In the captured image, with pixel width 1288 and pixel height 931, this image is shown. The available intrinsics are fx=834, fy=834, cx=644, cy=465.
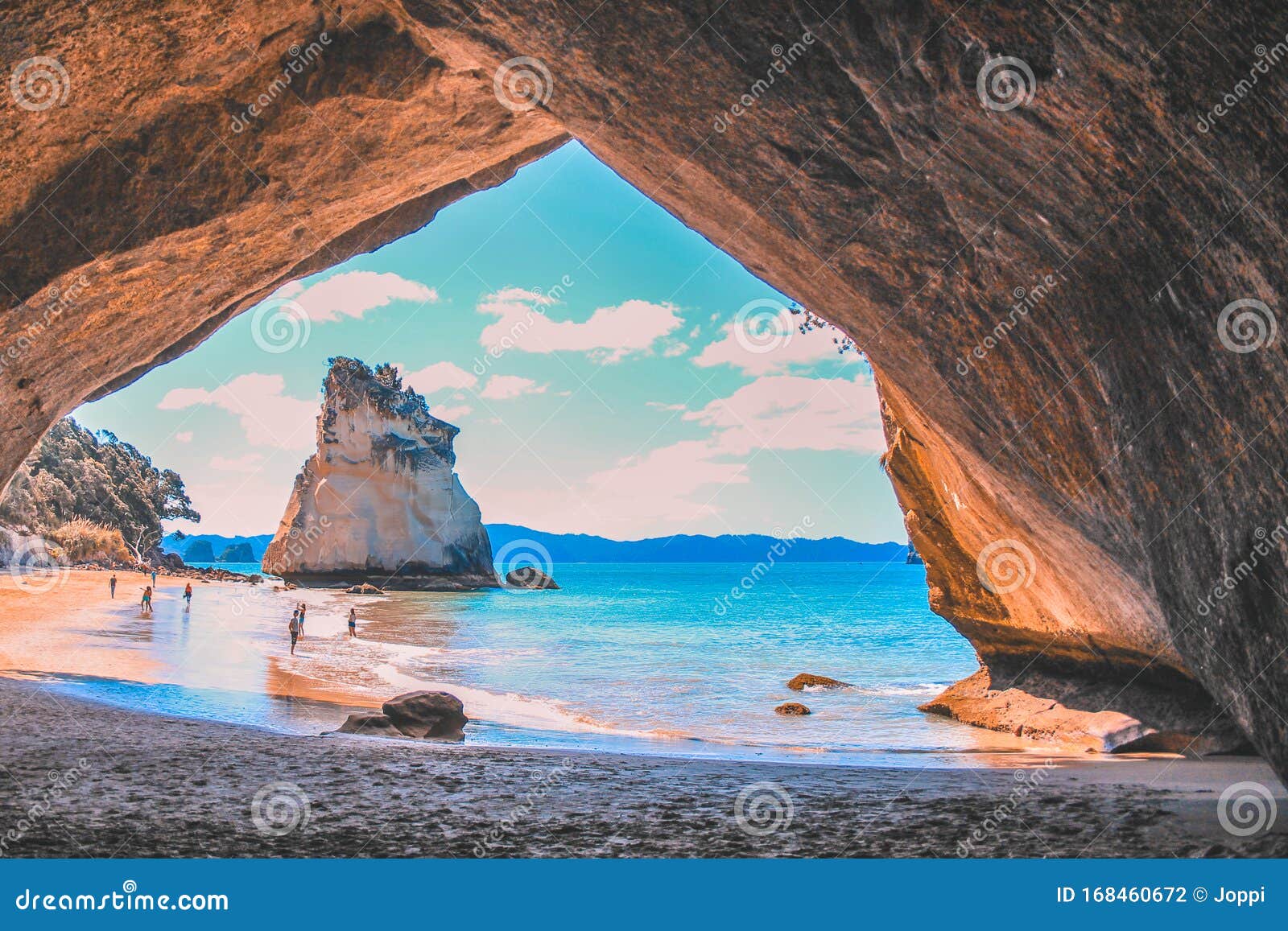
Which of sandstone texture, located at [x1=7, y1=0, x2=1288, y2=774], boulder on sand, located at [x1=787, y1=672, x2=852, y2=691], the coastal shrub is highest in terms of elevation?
the coastal shrub

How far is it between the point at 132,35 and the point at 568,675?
20.4 m

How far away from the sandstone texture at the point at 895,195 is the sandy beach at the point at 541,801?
4.84 feet

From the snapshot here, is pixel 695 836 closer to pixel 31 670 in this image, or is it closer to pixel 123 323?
pixel 123 323

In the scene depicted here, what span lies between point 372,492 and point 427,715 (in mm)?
55799

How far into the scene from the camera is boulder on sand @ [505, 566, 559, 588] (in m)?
99.1

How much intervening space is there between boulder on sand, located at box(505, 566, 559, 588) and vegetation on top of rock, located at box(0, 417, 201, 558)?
3417cm

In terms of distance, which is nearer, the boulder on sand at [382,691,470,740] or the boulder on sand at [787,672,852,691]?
the boulder on sand at [382,691,470,740]

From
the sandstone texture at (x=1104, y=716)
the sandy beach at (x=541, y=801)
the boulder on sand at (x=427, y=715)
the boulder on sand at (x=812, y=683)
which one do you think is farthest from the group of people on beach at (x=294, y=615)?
the sandstone texture at (x=1104, y=716)

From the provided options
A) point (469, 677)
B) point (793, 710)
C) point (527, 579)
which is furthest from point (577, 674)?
point (527, 579)

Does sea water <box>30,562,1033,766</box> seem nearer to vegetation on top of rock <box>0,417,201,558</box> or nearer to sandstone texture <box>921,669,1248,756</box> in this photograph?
sandstone texture <box>921,669,1248,756</box>

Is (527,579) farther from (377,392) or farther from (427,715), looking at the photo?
(427,715)

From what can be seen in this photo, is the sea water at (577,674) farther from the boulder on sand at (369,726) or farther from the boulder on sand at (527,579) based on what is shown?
the boulder on sand at (527,579)

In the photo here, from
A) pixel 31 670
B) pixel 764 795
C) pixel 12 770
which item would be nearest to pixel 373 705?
pixel 31 670

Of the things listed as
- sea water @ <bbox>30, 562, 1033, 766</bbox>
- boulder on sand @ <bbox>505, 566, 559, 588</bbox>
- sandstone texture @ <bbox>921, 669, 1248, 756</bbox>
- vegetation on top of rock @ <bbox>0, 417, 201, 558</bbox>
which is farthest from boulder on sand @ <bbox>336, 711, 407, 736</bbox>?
boulder on sand @ <bbox>505, 566, 559, 588</bbox>
